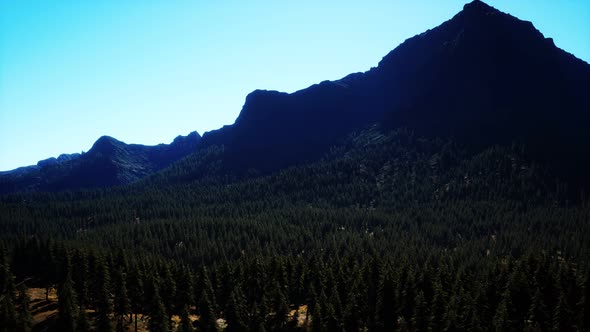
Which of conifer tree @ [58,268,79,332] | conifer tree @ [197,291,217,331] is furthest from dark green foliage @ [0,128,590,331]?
conifer tree @ [58,268,79,332]

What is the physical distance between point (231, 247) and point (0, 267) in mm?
75351

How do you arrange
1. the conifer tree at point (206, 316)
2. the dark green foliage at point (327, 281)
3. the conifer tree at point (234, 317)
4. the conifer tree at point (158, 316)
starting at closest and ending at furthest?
the conifer tree at point (158, 316)
the conifer tree at point (206, 316)
the dark green foliage at point (327, 281)
the conifer tree at point (234, 317)

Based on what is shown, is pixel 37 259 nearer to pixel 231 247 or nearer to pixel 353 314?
pixel 231 247

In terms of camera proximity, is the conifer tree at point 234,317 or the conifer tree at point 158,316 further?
the conifer tree at point 234,317

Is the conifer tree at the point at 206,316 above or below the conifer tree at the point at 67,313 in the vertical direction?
below

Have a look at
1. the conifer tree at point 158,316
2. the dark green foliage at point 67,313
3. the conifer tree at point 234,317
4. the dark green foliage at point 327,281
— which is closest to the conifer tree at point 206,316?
the dark green foliage at point 327,281

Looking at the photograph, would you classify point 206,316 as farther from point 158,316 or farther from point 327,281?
point 327,281

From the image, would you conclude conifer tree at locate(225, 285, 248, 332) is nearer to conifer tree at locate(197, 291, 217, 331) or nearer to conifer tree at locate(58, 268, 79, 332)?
conifer tree at locate(197, 291, 217, 331)

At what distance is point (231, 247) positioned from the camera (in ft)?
469

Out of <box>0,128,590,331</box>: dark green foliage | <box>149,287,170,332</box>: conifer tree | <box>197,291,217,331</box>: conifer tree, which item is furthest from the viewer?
<box>0,128,590,331</box>: dark green foliage

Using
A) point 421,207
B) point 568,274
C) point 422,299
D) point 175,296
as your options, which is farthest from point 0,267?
point 421,207

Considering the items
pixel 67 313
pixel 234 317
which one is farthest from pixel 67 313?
pixel 234 317

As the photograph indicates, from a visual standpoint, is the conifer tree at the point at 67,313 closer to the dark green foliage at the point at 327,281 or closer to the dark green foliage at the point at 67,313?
the dark green foliage at the point at 67,313

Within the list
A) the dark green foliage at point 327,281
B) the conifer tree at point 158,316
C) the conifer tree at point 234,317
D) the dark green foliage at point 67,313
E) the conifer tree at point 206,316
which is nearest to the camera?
the dark green foliage at point 67,313
